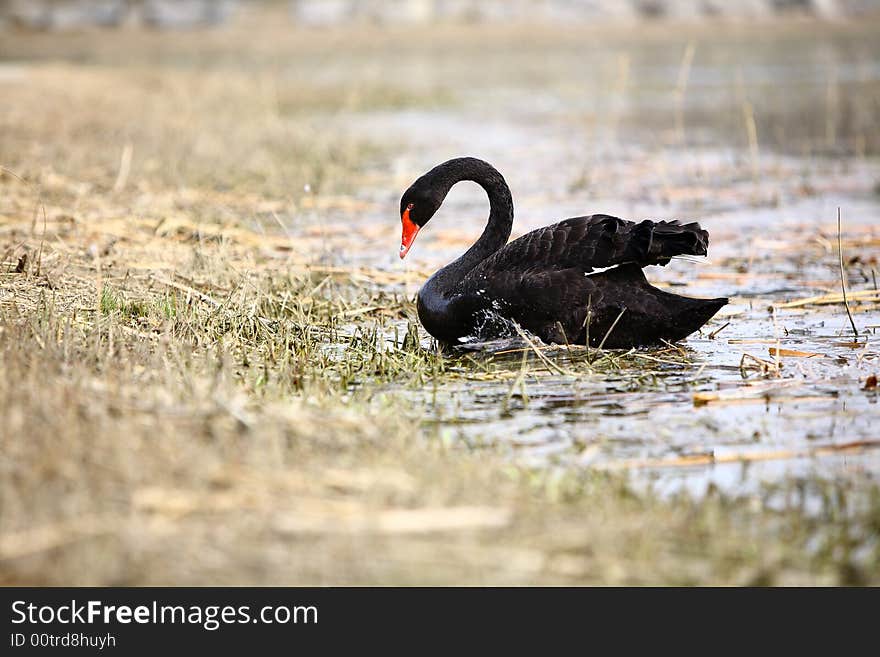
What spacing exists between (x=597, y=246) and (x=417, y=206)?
3.35 feet

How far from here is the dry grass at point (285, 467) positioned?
3367 mm

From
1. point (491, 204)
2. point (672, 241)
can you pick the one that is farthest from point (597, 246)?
point (491, 204)

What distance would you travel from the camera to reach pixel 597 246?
227 inches

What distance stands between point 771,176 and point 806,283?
16.5 feet

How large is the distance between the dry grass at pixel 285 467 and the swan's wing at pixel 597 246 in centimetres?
45

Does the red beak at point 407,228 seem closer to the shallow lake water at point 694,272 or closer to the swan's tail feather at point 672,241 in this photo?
the shallow lake water at point 694,272

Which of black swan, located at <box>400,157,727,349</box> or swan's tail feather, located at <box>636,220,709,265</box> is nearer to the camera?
swan's tail feather, located at <box>636,220,709,265</box>

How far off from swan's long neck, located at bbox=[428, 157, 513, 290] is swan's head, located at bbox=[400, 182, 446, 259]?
0.10 metres

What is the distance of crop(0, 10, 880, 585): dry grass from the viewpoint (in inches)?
133

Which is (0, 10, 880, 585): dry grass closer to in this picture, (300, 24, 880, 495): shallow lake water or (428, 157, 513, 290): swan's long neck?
(300, 24, 880, 495): shallow lake water

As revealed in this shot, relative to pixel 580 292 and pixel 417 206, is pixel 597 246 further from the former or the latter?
pixel 417 206

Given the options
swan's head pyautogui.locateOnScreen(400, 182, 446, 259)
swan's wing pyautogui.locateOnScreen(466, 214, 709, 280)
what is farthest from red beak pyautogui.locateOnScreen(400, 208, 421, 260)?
swan's wing pyautogui.locateOnScreen(466, 214, 709, 280)

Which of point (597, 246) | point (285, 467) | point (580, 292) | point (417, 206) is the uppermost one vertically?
point (417, 206)
